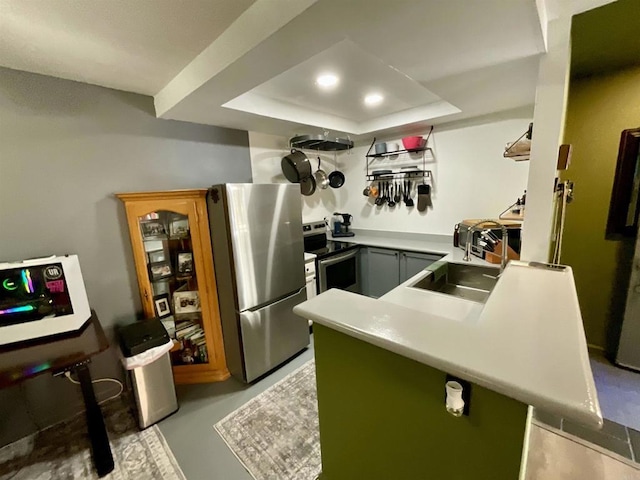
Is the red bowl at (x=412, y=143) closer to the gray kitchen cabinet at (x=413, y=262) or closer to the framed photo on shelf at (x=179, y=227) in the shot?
the gray kitchen cabinet at (x=413, y=262)

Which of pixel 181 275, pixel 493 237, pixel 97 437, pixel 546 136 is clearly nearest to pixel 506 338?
pixel 546 136

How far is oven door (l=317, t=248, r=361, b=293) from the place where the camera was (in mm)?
2849

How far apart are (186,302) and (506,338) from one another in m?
2.25

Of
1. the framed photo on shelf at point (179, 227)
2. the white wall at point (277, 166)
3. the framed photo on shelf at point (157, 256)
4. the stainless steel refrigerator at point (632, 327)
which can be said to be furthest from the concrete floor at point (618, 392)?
the framed photo on shelf at point (157, 256)

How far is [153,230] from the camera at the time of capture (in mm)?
2117

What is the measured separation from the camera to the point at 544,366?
2.06ft

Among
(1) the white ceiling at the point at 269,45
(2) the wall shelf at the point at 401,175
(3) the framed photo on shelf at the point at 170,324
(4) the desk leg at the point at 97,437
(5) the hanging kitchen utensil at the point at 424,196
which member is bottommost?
(4) the desk leg at the point at 97,437

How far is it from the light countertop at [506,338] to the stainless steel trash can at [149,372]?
53.8 inches

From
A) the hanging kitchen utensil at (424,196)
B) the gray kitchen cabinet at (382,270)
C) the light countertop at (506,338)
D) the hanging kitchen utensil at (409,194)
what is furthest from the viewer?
the hanging kitchen utensil at (409,194)

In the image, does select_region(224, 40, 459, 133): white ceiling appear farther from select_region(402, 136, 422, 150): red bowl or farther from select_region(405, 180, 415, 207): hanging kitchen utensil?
select_region(405, 180, 415, 207): hanging kitchen utensil

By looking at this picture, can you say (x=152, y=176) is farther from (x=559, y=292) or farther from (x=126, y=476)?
(x=559, y=292)

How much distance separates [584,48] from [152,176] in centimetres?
306

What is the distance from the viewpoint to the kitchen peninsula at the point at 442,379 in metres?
0.62

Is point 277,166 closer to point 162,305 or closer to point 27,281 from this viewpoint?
point 162,305
